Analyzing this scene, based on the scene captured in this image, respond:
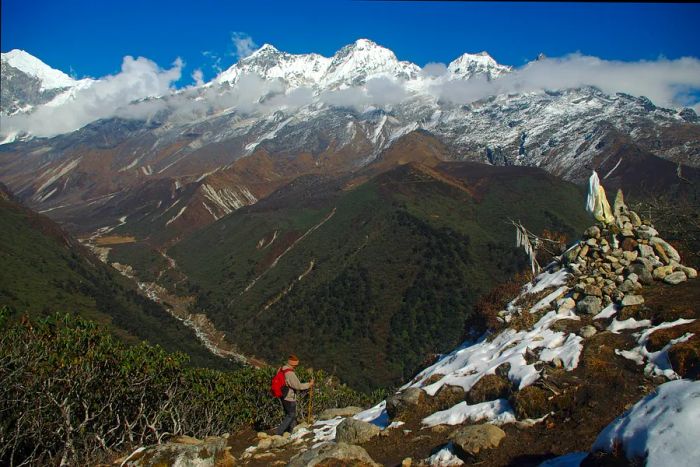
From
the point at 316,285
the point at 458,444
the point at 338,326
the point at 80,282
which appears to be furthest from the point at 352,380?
the point at 458,444

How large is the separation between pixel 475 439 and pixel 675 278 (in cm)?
1274

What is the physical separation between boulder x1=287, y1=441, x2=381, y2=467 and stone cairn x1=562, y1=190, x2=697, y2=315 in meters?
12.2

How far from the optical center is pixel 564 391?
1476cm

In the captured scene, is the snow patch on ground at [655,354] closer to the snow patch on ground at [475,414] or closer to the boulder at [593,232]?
the snow patch on ground at [475,414]

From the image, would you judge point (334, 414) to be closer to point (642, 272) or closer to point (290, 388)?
point (290, 388)

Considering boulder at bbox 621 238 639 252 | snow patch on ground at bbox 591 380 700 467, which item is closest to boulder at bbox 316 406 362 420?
boulder at bbox 621 238 639 252

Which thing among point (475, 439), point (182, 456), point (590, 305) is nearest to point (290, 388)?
point (182, 456)

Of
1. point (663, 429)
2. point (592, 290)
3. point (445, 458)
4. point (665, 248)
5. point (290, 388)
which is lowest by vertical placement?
point (445, 458)

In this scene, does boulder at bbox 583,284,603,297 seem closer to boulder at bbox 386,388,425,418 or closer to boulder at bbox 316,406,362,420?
boulder at bbox 386,388,425,418

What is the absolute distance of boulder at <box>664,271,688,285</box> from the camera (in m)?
20.1

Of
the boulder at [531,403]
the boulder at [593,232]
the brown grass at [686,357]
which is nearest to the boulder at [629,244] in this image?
the boulder at [593,232]

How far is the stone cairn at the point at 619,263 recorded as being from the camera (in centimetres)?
2027

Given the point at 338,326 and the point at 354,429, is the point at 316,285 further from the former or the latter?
the point at 354,429

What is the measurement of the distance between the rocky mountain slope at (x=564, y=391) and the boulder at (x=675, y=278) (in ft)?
0.17
